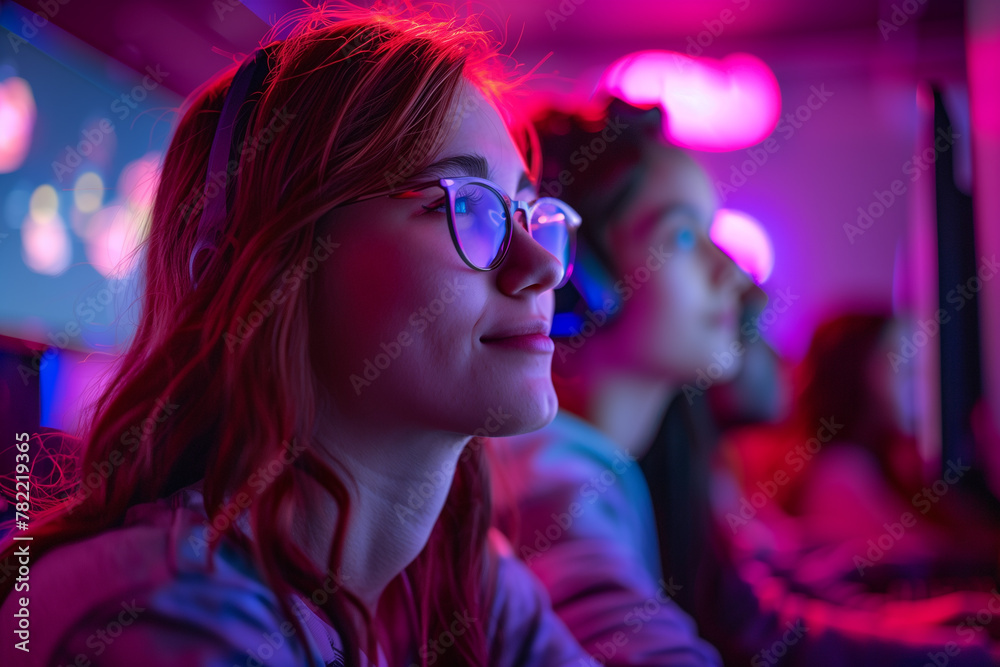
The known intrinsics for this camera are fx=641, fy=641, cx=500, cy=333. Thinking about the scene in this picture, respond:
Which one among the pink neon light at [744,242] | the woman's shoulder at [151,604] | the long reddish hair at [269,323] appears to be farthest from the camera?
the pink neon light at [744,242]

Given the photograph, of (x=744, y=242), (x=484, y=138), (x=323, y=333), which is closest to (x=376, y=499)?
(x=323, y=333)

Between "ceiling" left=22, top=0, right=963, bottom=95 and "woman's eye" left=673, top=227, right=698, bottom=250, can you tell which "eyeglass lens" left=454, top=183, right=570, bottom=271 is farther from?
"ceiling" left=22, top=0, right=963, bottom=95

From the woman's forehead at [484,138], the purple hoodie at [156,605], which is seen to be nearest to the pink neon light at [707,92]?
the woman's forehead at [484,138]

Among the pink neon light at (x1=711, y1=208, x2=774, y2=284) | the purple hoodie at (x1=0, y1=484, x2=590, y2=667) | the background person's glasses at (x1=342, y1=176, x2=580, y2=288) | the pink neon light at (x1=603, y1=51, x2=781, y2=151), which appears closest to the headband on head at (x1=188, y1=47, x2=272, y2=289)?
the background person's glasses at (x1=342, y1=176, x2=580, y2=288)

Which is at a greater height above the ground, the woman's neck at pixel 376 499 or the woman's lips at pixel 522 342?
the woman's lips at pixel 522 342

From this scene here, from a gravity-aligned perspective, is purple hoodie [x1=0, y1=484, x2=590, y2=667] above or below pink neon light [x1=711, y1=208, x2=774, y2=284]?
below

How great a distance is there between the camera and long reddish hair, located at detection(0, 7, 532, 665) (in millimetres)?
576

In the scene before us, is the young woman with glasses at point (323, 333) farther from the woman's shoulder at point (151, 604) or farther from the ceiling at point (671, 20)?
the ceiling at point (671, 20)

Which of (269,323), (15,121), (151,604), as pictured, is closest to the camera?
(151,604)

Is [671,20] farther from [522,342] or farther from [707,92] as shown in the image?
[522,342]

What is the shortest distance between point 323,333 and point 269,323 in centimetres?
5

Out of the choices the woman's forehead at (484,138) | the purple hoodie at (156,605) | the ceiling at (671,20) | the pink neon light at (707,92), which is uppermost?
the ceiling at (671,20)

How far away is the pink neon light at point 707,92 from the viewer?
214cm

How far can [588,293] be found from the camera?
46.2 inches
